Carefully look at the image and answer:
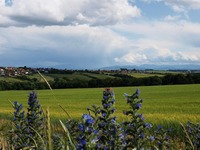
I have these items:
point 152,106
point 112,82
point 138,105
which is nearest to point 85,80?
point 112,82

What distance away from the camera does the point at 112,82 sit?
85625mm

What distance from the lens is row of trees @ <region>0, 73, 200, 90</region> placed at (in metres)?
83.4

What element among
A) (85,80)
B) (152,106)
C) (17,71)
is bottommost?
(152,106)

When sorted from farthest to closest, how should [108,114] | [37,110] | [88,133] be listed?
[37,110], [108,114], [88,133]

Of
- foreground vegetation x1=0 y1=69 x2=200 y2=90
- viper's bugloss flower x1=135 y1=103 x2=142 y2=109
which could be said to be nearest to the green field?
viper's bugloss flower x1=135 y1=103 x2=142 y2=109

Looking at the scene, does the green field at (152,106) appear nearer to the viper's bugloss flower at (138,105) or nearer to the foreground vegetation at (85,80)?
the viper's bugloss flower at (138,105)

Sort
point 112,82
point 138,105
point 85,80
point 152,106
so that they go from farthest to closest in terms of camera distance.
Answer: point 85,80
point 112,82
point 152,106
point 138,105

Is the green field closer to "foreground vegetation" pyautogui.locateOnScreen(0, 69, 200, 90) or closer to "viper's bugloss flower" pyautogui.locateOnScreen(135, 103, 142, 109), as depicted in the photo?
"viper's bugloss flower" pyautogui.locateOnScreen(135, 103, 142, 109)

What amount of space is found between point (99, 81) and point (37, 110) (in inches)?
3160

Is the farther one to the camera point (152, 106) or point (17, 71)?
point (152, 106)

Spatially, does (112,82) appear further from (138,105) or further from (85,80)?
(138,105)

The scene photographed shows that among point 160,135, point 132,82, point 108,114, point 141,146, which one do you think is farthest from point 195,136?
point 132,82

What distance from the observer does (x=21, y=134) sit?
6.29 meters

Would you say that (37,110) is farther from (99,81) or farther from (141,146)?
(99,81)
